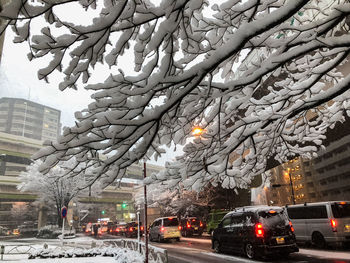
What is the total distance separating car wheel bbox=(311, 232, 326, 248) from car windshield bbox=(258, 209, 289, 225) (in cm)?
361

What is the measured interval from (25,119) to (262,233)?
411 feet

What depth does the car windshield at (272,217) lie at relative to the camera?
1014 cm

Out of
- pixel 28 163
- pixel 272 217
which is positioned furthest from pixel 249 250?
pixel 28 163

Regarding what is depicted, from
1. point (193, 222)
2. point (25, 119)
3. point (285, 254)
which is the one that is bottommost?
point (285, 254)

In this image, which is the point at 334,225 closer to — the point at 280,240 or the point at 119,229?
the point at 280,240

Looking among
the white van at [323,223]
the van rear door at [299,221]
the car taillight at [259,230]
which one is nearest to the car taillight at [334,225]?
the white van at [323,223]

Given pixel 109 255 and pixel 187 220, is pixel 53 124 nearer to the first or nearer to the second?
pixel 187 220

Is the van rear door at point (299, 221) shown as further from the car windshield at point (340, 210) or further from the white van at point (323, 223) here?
the car windshield at point (340, 210)

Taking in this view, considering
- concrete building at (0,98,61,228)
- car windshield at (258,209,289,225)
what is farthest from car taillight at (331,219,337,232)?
concrete building at (0,98,61,228)

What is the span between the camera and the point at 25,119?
374 feet

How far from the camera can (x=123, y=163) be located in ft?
13.7

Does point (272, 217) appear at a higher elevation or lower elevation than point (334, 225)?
higher

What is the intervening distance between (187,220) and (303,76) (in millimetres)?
22994

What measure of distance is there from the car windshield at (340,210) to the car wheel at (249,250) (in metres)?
4.41
